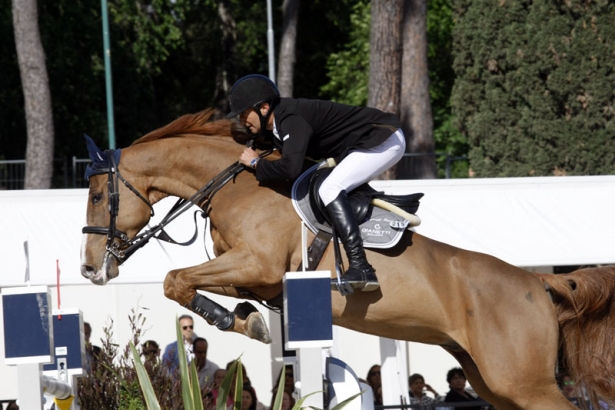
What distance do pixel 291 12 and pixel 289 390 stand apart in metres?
13.2

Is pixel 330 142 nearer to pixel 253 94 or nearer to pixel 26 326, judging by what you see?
pixel 253 94

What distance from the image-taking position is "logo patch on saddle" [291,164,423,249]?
16.3 ft

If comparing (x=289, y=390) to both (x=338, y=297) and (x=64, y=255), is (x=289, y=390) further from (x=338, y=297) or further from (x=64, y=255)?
(x=338, y=297)

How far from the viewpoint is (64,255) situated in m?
6.65

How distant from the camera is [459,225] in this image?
6.87m

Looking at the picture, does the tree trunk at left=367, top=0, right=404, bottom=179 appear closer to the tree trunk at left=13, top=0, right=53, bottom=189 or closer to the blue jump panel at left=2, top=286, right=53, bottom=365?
the tree trunk at left=13, top=0, right=53, bottom=189

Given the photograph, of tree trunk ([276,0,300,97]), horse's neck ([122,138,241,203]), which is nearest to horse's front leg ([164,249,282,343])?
horse's neck ([122,138,241,203])

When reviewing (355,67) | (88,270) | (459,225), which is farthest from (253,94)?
(355,67)

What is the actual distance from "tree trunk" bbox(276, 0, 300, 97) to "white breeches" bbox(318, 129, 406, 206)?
13.4m

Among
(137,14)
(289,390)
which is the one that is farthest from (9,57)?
(289,390)

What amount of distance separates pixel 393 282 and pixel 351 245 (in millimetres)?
327

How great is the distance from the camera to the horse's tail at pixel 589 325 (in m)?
5.36

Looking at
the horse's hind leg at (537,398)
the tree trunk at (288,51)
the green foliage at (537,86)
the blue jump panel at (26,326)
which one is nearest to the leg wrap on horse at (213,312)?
the blue jump panel at (26,326)

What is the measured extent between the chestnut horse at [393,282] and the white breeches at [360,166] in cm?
26
